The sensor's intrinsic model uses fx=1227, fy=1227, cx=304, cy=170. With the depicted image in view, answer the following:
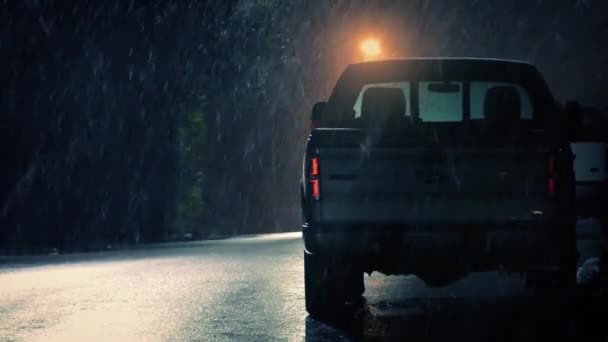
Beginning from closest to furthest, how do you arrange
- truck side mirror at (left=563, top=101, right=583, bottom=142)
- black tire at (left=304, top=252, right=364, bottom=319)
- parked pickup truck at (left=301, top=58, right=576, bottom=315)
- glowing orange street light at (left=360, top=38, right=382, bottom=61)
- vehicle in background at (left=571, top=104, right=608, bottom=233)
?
parked pickup truck at (left=301, top=58, right=576, bottom=315) < truck side mirror at (left=563, top=101, right=583, bottom=142) < black tire at (left=304, top=252, right=364, bottom=319) < vehicle in background at (left=571, top=104, right=608, bottom=233) < glowing orange street light at (left=360, top=38, right=382, bottom=61)

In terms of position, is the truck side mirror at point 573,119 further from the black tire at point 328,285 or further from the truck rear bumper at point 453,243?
the black tire at point 328,285

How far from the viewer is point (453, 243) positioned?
31.2ft

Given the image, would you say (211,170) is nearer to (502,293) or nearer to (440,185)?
(502,293)

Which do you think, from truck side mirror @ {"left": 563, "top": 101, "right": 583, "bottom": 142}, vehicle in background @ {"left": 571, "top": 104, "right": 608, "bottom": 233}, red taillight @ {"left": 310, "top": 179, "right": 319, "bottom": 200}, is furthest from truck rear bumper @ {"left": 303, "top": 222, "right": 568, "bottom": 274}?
vehicle in background @ {"left": 571, "top": 104, "right": 608, "bottom": 233}

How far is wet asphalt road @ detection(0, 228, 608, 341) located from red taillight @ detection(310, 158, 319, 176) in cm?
138

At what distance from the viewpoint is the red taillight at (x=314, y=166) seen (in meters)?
9.54

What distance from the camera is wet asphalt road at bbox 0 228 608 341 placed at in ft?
33.6

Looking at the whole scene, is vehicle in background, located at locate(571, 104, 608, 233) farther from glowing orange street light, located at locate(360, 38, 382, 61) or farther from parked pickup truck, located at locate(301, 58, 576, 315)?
parked pickup truck, located at locate(301, 58, 576, 315)

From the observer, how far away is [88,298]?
44.5 ft

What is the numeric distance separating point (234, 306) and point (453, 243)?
3.52 meters

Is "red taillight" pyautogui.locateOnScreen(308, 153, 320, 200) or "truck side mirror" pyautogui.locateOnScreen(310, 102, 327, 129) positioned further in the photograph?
"truck side mirror" pyautogui.locateOnScreen(310, 102, 327, 129)

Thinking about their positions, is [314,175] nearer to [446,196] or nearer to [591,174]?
[446,196]

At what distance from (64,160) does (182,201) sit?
964 centimetres

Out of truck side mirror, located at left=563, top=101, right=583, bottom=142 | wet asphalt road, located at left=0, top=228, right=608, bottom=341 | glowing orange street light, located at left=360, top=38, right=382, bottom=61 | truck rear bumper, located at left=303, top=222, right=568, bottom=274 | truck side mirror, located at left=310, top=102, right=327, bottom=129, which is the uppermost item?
glowing orange street light, located at left=360, top=38, right=382, bottom=61
